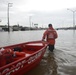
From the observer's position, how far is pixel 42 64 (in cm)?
1044

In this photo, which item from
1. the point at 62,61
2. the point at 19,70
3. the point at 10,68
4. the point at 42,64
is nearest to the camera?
the point at 10,68

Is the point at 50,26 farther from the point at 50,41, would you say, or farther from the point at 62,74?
the point at 62,74

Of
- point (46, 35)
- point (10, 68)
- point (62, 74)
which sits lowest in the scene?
point (62, 74)

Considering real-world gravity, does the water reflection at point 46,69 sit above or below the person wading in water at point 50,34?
below

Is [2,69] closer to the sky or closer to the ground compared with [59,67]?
closer to the sky

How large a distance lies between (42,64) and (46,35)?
3.08 m

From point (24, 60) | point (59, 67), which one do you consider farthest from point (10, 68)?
point (59, 67)

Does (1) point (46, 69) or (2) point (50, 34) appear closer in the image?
(1) point (46, 69)

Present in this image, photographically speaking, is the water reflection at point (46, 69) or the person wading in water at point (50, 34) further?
the person wading in water at point (50, 34)

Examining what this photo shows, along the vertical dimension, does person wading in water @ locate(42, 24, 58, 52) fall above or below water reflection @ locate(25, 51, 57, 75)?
above

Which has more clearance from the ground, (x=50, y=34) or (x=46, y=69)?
(x=50, y=34)

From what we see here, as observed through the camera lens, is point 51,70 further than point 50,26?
No

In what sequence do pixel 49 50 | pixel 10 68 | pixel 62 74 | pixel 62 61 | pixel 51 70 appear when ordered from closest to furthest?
pixel 10 68, pixel 62 74, pixel 51 70, pixel 62 61, pixel 49 50

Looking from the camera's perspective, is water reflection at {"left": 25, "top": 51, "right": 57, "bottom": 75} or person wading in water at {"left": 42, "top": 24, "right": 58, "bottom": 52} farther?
person wading in water at {"left": 42, "top": 24, "right": 58, "bottom": 52}
